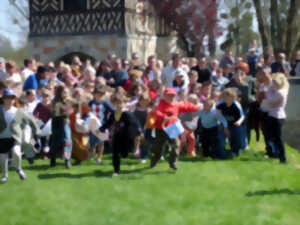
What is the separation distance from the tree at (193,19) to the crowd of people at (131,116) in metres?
11.9

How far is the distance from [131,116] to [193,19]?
16.0 metres

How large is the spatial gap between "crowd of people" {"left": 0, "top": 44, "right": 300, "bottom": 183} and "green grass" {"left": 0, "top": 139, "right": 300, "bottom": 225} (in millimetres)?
410

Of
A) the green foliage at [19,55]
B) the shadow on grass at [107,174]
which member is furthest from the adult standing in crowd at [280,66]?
the green foliage at [19,55]

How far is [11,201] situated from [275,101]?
529 cm

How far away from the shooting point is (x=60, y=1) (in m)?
22.7

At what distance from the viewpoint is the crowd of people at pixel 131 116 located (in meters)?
8.62

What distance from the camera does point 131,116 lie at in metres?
8.65

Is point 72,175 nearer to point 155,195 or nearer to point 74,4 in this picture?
point 155,195

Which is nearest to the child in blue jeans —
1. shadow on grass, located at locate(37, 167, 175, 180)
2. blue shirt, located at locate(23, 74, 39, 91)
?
shadow on grass, located at locate(37, 167, 175, 180)

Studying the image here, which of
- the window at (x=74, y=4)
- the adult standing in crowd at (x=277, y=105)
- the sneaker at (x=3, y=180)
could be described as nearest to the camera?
the sneaker at (x=3, y=180)

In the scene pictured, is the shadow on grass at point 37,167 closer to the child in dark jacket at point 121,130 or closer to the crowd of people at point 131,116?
the crowd of people at point 131,116

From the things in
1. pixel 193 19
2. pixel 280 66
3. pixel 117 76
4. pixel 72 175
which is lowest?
pixel 72 175

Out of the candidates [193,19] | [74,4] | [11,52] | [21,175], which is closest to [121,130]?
[21,175]

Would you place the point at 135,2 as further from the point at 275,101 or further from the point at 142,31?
the point at 275,101
